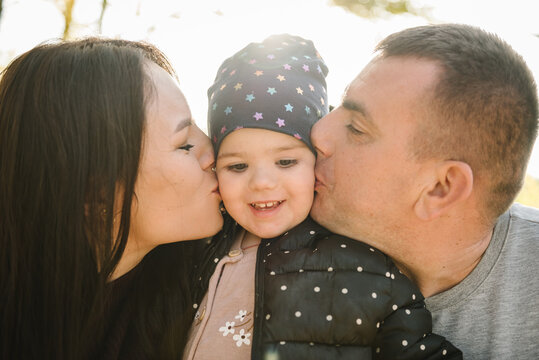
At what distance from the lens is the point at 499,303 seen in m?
2.44

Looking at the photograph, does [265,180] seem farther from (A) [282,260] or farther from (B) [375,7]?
(B) [375,7]

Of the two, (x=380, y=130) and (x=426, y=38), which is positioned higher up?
(x=426, y=38)

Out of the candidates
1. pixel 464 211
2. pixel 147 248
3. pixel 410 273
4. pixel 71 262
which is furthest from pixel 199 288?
pixel 464 211

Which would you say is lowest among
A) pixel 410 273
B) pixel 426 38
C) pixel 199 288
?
pixel 199 288

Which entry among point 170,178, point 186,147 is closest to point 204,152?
point 186,147

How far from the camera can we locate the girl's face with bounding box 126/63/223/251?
2.41 meters

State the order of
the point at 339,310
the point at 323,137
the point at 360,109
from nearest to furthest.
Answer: the point at 339,310
the point at 360,109
the point at 323,137

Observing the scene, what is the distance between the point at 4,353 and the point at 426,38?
106 inches

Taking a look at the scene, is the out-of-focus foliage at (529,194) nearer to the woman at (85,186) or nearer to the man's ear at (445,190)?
the man's ear at (445,190)

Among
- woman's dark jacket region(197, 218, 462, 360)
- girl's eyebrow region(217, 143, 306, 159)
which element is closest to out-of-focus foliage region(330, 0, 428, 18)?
girl's eyebrow region(217, 143, 306, 159)

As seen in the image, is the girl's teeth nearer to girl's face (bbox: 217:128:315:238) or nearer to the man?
girl's face (bbox: 217:128:315:238)

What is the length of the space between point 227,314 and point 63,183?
103 cm

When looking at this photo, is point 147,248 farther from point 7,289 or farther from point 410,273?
point 410,273

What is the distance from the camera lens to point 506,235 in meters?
2.59
